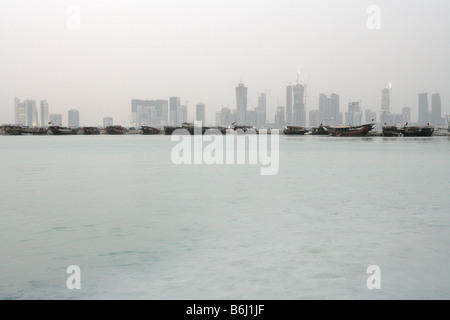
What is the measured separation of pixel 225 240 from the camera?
8.88 m

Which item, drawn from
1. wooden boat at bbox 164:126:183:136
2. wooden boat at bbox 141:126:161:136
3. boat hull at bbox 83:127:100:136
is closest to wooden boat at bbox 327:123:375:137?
wooden boat at bbox 164:126:183:136

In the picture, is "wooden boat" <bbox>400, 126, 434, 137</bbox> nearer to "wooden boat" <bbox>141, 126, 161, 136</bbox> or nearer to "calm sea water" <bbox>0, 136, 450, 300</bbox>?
"wooden boat" <bbox>141, 126, 161, 136</bbox>

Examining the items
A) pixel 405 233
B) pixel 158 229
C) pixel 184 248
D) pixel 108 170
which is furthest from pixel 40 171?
pixel 405 233

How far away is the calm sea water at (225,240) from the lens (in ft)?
20.2

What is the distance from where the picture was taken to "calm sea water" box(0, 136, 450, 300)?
6152 mm

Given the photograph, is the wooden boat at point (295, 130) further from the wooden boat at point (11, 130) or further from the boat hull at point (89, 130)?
the wooden boat at point (11, 130)

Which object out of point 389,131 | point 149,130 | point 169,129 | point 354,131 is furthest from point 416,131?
point 149,130

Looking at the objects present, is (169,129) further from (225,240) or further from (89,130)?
(225,240)

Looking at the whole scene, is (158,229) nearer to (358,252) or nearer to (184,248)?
(184,248)

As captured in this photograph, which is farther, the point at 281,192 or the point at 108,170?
the point at 108,170

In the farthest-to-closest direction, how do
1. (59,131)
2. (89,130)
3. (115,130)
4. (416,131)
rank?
(115,130)
(89,130)
(59,131)
(416,131)

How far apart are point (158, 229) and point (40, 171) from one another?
1590 centimetres

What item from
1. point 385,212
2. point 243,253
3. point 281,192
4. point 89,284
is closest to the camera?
point 89,284

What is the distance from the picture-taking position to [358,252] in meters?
7.82
